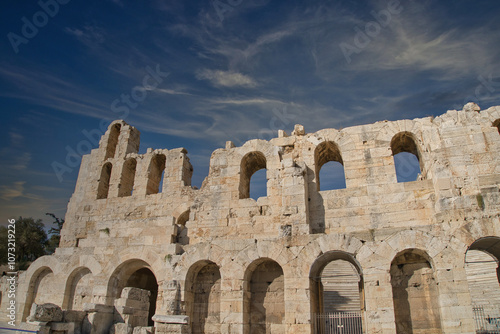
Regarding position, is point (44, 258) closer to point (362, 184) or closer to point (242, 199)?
point (242, 199)

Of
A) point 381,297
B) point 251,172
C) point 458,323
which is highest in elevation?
point 251,172

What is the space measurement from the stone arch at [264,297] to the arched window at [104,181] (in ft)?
35.5

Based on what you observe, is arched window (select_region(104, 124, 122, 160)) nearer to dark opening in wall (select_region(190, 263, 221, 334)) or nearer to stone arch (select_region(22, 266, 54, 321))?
stone arch (select_region(22, 266, 54, 321))

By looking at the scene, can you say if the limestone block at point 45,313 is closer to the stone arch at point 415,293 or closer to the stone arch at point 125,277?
the stone arch at point 125,277

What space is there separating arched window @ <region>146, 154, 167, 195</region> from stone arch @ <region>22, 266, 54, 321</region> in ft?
17.7

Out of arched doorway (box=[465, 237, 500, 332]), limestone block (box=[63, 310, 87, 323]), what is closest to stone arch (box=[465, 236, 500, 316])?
arched doorway (box=[465, 237, 500, 332])

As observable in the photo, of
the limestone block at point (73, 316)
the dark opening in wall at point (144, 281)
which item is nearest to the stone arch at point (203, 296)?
the dark opening in wall at point (144, 281)

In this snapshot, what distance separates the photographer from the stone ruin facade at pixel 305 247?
10.4 m

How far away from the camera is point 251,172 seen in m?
15.8

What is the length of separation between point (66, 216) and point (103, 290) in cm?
784

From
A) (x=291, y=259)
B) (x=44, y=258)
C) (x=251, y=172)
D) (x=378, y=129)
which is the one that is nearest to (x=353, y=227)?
(x=291, y=259)

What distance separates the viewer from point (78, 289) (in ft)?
46.2

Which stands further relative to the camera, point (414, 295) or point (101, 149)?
point (101, 149)

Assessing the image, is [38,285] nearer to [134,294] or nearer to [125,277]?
[125,277]
